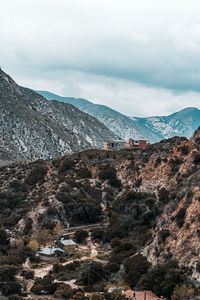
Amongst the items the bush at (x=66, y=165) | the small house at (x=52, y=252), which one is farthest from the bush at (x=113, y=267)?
the bush at (x=66, y=165)

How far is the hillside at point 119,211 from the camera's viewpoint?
128 feet

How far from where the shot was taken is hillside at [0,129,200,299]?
3903 centimetres

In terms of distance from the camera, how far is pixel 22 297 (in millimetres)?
34500

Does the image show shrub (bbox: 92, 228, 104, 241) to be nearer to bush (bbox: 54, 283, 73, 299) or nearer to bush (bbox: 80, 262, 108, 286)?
bush (bbox: 80, 262, 108, 286)

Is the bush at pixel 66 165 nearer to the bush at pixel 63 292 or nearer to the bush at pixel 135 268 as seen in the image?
the bush at pixel 135 268

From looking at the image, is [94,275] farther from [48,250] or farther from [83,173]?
[83,173]

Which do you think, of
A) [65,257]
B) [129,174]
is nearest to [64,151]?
[129,174]

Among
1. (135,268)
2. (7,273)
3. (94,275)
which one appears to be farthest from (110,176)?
(7,273)

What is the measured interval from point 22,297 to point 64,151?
150405 mm

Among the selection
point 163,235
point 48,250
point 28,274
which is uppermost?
point 163,235

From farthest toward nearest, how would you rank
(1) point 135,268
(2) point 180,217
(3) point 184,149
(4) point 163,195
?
(3) point 184,149 < (4) point 163,195 < (2) point 180,217 < (1) point 135,268

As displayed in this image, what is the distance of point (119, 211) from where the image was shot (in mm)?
69375

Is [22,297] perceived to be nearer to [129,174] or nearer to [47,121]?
[129,174]

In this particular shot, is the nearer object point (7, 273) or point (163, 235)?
point (7, 273)
